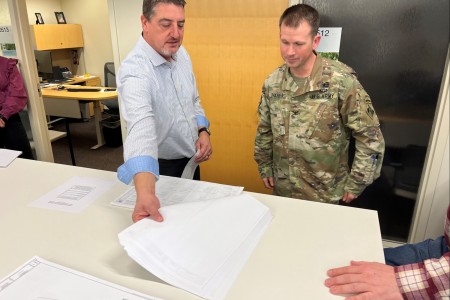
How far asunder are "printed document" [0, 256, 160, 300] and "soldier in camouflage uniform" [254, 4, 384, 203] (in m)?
1.04

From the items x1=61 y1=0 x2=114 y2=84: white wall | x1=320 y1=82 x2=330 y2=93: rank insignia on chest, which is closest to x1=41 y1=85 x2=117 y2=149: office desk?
x1=61 y1=0 x2=114 y2=84: white wall

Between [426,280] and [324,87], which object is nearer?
[426,280]

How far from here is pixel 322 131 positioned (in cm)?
154

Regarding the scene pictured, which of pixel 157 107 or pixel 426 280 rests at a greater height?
pixel 157 107

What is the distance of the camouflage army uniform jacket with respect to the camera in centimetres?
149

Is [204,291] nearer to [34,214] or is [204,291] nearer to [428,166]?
[34,214]

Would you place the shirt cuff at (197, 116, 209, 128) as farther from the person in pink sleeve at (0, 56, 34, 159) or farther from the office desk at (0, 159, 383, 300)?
the person in pink sleeve at (0, 56, 34, 159)

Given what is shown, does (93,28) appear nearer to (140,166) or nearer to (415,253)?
(140,166)

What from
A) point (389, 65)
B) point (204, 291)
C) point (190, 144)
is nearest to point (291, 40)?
point (190, 144)

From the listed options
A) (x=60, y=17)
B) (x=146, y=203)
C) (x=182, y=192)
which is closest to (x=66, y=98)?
(x=60, y=17)

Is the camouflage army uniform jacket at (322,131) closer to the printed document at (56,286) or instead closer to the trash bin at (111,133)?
the printed document at (56,286)

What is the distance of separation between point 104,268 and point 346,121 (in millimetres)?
1161

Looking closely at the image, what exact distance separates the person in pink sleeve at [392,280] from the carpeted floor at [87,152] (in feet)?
10.8

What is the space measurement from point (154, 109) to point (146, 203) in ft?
2.01
